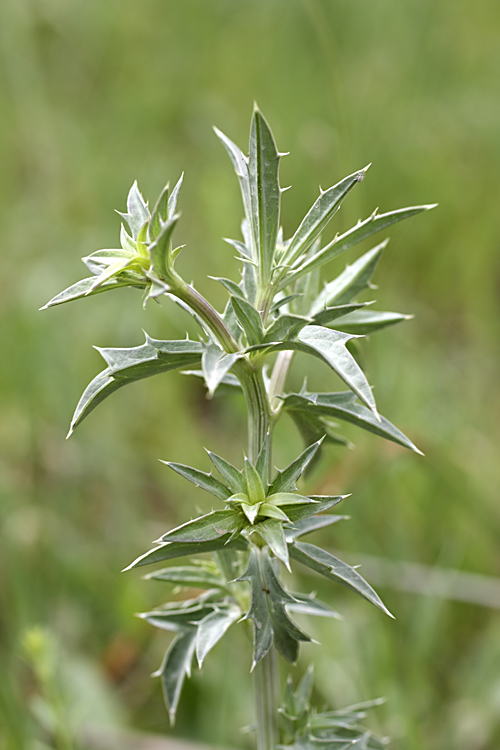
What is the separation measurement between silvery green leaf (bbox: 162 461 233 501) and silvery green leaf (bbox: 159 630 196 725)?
0.37 meters

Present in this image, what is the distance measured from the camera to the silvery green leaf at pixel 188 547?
0.96 meters

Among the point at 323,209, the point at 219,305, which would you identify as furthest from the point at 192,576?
the point at 219,305

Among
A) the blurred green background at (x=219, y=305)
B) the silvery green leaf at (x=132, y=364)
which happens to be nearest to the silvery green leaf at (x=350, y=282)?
the silvery green leaf at (x=132, y=364)

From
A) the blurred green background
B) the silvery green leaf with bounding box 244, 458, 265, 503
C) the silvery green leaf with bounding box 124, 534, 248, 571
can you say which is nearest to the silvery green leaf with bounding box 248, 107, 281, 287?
the silvery green leaf with bounding box 244, 458, 265, 503

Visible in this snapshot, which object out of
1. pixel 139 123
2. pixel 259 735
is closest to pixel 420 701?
pixel 259 735

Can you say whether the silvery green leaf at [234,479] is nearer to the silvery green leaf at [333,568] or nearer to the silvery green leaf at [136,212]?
the silvery green leaf at [333,568]

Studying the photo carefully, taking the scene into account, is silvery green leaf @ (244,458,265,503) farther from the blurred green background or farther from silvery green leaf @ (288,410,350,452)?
the blurred green background

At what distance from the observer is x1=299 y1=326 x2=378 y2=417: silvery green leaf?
83cm

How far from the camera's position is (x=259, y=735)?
1.22m

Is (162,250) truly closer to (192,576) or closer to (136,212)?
(136,212)

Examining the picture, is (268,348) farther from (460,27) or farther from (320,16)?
(460,27)

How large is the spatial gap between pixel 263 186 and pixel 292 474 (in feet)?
1.42

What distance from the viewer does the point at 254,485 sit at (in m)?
1.01

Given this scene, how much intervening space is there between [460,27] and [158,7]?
108 inches
